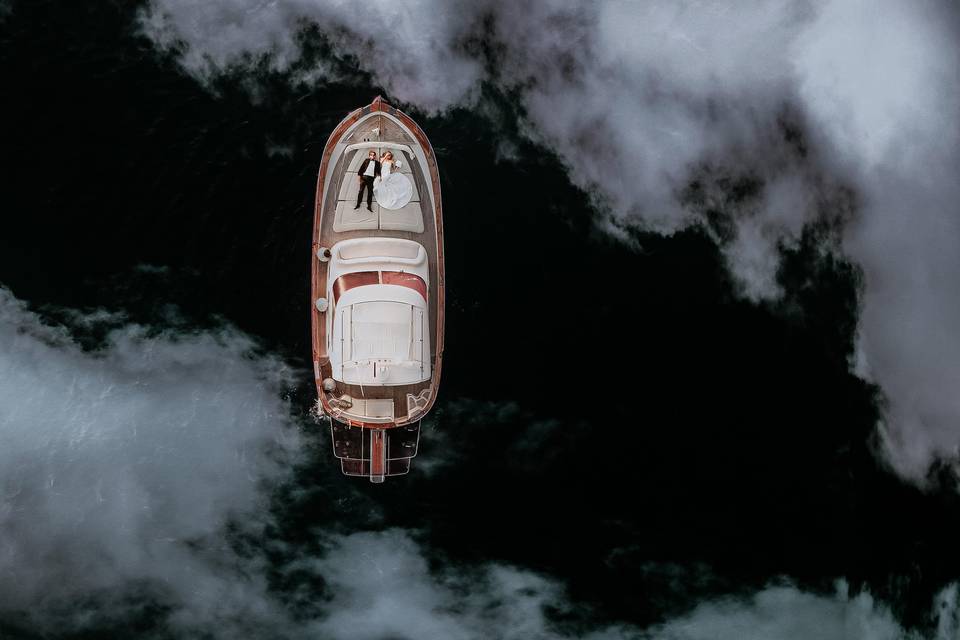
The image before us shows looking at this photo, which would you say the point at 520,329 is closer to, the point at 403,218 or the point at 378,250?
the point at 403,218

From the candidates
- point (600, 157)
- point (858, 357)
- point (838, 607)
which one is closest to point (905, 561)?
point (838, 607)

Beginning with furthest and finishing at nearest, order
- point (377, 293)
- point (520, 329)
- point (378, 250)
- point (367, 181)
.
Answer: point (520, 329), point (378, 250), point (367, 181), point (377, 293)

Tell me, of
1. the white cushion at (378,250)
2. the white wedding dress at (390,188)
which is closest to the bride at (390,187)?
the white wedding dress at (390,188)

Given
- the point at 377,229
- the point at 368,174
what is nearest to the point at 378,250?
the point at 377,229

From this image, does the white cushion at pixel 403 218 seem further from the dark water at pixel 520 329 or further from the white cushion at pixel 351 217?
the dark water at pixel 520 329

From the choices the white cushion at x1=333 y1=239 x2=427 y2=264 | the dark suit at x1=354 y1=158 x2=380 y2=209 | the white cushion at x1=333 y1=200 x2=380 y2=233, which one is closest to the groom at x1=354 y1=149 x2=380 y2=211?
the dark suit at x1=354 y1=158 x2=380 y2=209

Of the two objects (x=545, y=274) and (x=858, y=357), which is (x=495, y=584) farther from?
(x=858, y=357)
